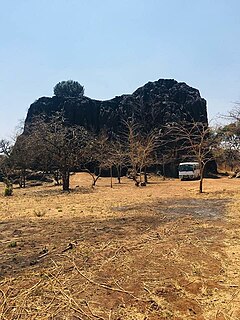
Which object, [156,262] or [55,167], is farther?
[55,167]

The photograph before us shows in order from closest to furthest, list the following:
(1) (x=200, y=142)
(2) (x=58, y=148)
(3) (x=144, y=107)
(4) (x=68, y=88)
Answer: (1) (x=200, y=142) < (2) (x=58, y=148) < (3) (x=144, y=107) < (4) (x=68, y=88)

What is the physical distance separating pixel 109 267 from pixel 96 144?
26.5m

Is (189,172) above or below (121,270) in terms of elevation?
above

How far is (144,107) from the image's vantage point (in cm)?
4859

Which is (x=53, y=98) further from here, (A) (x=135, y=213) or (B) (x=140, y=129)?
(A) (x=135, y=213)

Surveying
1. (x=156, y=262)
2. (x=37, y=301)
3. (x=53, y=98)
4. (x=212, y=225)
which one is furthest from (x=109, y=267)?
(x=53, y=98)

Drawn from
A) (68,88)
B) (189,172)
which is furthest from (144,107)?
(68,88)

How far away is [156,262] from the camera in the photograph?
5375 mm

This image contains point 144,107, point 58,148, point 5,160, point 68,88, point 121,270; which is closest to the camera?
point 121,270

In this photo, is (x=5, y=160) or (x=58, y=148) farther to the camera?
(x=5, y=160)

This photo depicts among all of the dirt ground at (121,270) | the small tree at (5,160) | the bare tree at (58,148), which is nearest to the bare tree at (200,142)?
the bare tree at (58,148)

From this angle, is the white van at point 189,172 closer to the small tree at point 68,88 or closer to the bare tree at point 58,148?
the bare tree at point 58,148

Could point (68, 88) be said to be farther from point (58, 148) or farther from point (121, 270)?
point (121, 270)

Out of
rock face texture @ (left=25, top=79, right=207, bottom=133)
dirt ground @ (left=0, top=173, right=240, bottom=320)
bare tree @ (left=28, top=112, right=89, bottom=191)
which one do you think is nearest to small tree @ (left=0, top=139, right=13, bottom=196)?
bare tree @ (left=28, top=112, right=89, bottom=191)
